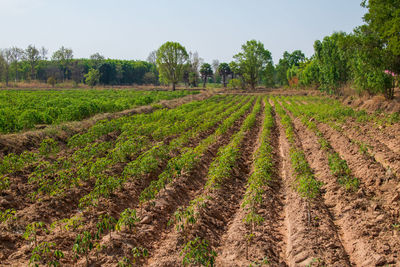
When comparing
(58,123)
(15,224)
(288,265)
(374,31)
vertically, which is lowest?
(288,265)

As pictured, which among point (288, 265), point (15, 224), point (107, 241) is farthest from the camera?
point (15, 224)

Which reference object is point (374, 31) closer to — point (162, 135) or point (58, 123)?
point (162, 135)

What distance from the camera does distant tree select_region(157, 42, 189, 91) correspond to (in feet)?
206

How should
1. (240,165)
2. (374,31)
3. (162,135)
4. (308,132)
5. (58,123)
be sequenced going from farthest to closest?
(374,31), (308,132), (58,123), (162,135), (240,165)

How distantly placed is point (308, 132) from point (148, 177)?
10.8m

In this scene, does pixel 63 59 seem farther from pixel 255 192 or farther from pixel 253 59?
pixel 255 192

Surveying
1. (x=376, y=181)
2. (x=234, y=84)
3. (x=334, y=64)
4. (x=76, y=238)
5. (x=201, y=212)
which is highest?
(x=334, y=64)

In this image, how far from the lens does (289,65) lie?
99.3 metres

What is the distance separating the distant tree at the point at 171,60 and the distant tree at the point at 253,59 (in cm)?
1699

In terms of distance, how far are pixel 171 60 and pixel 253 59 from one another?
21549 millimetres

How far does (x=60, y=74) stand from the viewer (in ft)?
285

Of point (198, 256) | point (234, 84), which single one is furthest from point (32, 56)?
point (198, 256)

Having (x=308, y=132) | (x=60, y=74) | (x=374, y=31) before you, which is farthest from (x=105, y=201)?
(x=60, y=74)

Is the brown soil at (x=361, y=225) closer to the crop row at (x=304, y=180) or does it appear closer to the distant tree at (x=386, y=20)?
the crop row at (x=304, y=180)
